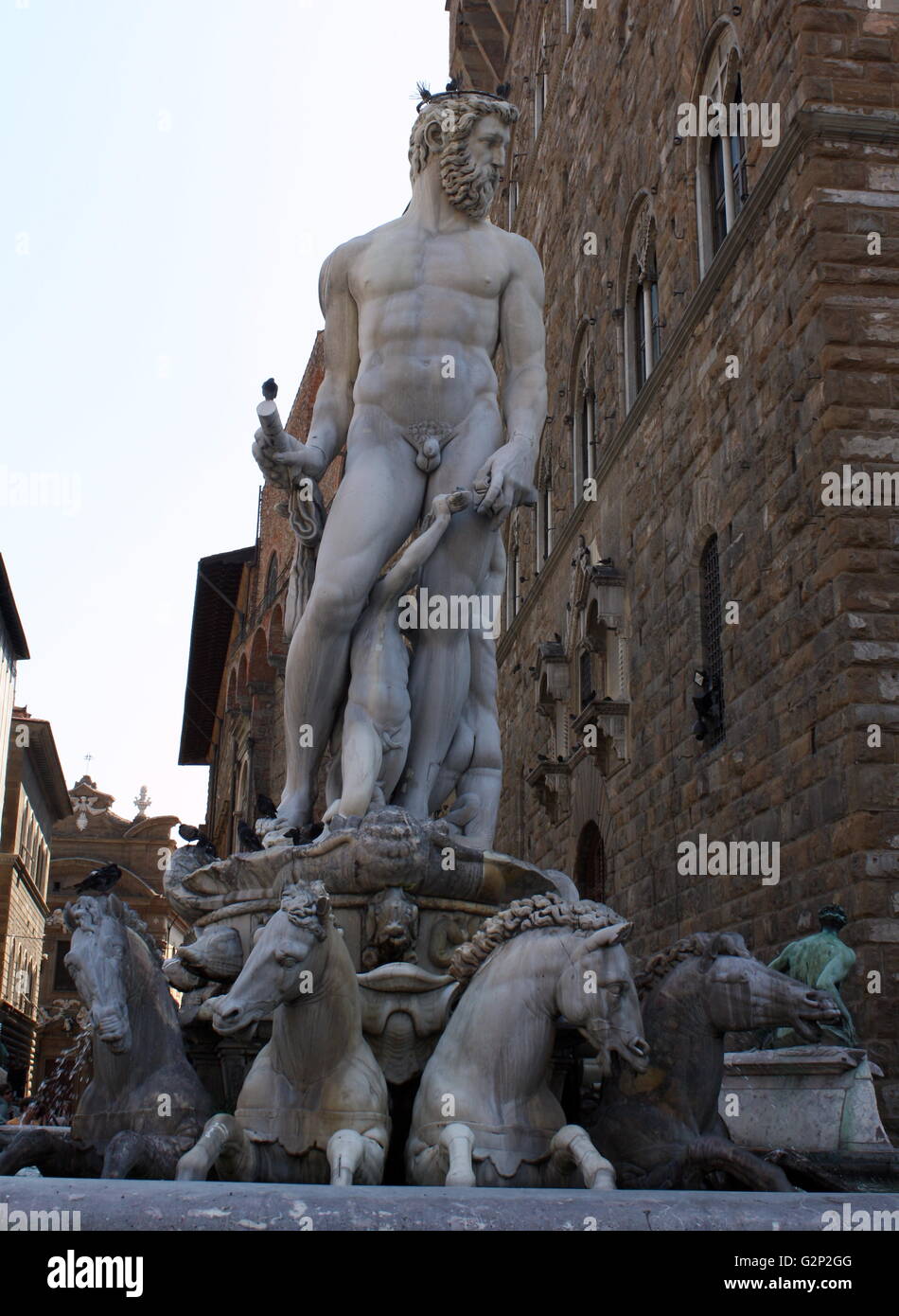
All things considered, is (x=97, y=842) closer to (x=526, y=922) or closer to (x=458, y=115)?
(x=458, y=115)

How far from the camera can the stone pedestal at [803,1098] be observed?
5543 mm

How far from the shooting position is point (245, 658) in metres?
41.4

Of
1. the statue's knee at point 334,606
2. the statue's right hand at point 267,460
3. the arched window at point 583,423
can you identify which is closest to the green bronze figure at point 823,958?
the statue's knee at point 334,606

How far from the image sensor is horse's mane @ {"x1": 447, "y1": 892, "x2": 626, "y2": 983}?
3.96 meters

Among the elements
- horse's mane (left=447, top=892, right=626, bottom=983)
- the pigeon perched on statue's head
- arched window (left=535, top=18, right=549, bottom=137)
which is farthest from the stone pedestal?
arched window (left=535, top=18, right=549, bottom=137)

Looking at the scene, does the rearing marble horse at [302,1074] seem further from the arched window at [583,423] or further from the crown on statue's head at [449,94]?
the arched window at [583,423]

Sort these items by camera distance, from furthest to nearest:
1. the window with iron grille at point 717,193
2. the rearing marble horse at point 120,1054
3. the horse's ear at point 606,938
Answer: the window with iron grille at point 717,193 → the rearing marble horse at point 120,1054 → the horse's ear at point 606,938

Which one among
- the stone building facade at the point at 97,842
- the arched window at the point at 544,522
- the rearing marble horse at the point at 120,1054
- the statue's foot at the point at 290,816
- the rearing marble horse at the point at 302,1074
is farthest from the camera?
the stone building facade at the point at 97,842

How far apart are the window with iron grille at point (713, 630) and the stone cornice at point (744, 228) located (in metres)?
2.23

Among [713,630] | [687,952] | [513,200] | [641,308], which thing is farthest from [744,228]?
[513,200]

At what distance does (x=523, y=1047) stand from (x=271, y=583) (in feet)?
115

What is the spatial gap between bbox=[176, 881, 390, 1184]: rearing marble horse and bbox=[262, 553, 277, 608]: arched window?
33584 millimetres

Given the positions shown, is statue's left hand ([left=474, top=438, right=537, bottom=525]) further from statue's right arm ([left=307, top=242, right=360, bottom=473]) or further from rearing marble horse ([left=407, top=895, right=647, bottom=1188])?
rearing marble horse ([left=407, top=895, right=647, bottom=1188])
